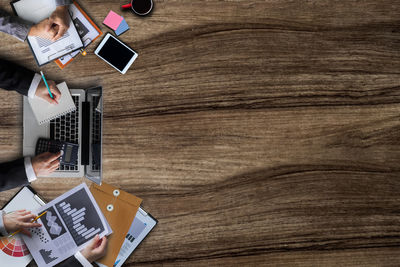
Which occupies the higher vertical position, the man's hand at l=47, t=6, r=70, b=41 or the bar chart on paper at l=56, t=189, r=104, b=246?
the man's hand at l=47, t=6, r=70, b=41

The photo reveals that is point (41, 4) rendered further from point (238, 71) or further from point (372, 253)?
point (372, 253)

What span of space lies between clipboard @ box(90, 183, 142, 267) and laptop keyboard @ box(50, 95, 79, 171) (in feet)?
0.43

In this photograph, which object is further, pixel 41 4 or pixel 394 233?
pixel 394 233

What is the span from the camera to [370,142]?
1.42m

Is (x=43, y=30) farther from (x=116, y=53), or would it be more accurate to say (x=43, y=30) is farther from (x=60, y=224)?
(x=60, y=224)

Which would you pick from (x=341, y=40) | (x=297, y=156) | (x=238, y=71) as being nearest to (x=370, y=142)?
(x=297, y=156)

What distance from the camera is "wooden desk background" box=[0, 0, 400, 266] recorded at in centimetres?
136

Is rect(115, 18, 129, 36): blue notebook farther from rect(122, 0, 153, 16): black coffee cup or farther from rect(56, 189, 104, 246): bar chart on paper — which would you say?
rect(56, 189, 104, 246): bar chart on paper

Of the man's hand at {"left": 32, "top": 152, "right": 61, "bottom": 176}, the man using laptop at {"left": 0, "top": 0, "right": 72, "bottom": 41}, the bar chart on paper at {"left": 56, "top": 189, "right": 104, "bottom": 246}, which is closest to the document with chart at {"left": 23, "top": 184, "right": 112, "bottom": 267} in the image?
the bar chart on paper at {"left": 56, "top": 189, "right": 104, "bottom": 246}

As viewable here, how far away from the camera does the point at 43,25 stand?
133 cm

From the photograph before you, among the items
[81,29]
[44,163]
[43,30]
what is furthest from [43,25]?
[44,163]

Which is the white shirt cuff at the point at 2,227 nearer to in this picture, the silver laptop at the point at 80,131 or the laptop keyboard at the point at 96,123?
the silver laptop at the point at 80,131

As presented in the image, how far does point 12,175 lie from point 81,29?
22.8 inches

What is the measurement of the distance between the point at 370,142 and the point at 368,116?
0.10 m
